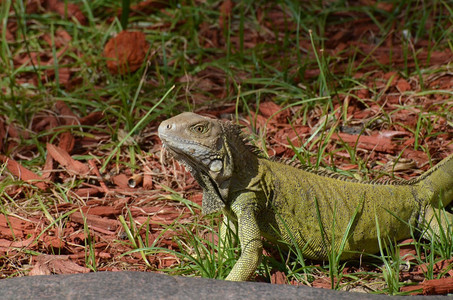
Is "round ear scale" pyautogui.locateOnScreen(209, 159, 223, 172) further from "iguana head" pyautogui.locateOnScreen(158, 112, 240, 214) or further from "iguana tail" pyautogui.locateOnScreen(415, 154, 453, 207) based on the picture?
"iguana tail" pyautogui.locateOnScreen(415, 154, 453, 207)

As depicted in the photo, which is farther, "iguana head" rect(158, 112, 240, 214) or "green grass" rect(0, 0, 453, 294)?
"green grass" rect(0, 0, 453, 294)

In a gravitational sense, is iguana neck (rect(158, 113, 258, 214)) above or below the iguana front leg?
above

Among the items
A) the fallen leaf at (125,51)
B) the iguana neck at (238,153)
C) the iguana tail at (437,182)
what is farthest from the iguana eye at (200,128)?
the fallen leaf at (125,51)

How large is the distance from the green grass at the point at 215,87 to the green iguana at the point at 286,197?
17cm

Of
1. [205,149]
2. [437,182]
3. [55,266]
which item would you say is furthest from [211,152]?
[437,182]

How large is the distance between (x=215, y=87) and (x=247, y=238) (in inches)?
116

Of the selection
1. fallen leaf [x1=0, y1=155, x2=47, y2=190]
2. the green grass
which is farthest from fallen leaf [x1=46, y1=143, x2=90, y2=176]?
fallen leaf [x1=0, y1=155, x2=47, y2=190]

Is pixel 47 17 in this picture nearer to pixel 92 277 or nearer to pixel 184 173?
pixel 184 173

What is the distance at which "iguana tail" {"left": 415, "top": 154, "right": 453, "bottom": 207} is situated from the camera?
182 inches

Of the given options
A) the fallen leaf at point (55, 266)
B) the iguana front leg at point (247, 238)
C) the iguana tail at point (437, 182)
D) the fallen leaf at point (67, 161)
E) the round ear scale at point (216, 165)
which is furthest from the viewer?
the fallen leaf at point (67, 161)

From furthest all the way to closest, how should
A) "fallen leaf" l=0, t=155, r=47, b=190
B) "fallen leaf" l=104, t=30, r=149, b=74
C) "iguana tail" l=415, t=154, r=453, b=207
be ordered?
1. "fallen leaf" l=104, t=30, r=149, b=74
2. "fallen leaf" l=0, t=155, r=47, b=190
3. "iguana tail" l=415, t=154, r=453, b=207

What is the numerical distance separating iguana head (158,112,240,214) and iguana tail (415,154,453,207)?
155 cm

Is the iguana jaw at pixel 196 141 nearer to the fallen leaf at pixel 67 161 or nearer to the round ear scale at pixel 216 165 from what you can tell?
the round ear scale at pixel 216 165

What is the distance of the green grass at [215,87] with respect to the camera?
15.4 ft
